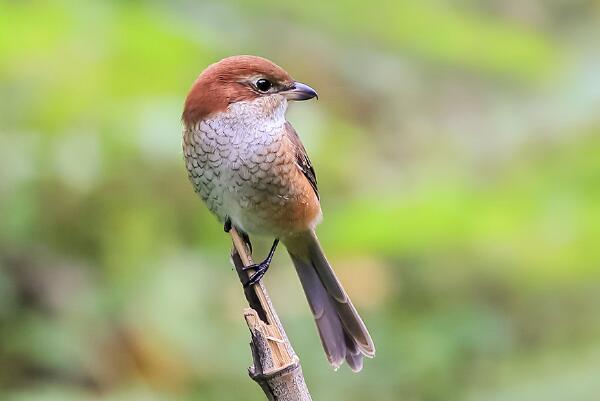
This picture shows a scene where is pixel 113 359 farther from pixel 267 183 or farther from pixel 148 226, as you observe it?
pixel 267 183

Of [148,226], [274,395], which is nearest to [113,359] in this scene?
[148,226]

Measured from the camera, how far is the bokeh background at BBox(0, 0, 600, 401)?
3.74 m

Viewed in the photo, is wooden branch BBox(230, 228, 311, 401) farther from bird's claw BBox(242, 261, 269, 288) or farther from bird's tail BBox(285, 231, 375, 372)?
bird's tail BBox(285, 231, 375, 372)

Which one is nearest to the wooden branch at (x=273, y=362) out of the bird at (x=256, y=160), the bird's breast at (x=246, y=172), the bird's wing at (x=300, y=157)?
the bird at (x=256, y=160)

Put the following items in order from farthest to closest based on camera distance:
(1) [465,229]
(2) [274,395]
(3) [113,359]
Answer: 1. (3) [113,359]
2. (1) [465,229]
3. (2) [274,395]

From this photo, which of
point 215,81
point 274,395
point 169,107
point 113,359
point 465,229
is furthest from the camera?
point 113,359

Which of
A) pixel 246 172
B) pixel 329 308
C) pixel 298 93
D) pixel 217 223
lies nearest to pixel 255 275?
pixel 246 172

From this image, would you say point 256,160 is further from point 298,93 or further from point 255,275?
point 255,275

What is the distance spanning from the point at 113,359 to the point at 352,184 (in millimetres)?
1256

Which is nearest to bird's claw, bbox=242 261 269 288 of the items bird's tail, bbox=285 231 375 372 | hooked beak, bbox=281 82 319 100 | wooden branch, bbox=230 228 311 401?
wooden branch, bbox=230 228 311 401

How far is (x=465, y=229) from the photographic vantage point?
11.2 feet

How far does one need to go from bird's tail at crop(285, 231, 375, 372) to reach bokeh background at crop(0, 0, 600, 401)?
12cm

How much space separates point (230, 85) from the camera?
3.24 meters

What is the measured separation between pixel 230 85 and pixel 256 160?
251mm
